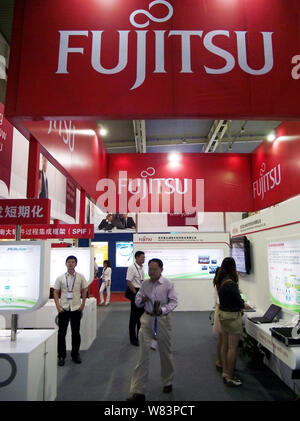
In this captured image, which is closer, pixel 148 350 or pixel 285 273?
pixel 148 350

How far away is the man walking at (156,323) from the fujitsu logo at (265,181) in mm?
3598

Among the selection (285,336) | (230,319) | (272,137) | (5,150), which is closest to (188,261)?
(272,137)

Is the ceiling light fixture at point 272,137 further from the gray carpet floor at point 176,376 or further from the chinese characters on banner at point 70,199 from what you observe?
the chinese characters on banner at point 70,199

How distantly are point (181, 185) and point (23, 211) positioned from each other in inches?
189

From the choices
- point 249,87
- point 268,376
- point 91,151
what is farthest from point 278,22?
point 91,151

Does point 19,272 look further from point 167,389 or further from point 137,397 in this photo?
point 167,389

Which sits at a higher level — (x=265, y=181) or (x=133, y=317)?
(x=265, y=181)

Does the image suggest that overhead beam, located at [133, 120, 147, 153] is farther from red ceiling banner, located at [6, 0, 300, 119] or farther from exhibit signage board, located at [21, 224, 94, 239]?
red ceiling banner, located at [6, 0, 300, 119]

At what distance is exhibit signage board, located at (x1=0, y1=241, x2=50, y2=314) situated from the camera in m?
2.53

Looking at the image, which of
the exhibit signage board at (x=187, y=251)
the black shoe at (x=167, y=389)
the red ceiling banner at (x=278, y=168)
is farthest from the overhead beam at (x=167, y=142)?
the black shoe at (x=167, y=389)

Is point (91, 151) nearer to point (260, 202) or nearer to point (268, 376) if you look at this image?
point (260, 202)

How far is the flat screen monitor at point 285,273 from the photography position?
323 cm

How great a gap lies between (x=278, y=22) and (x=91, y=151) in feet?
13.3

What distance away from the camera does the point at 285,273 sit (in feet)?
11.4
